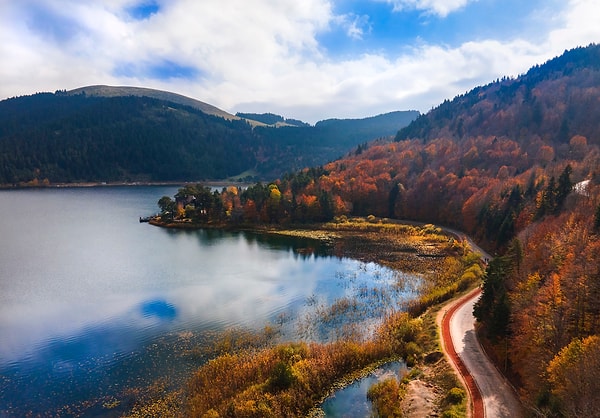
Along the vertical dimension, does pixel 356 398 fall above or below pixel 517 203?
below

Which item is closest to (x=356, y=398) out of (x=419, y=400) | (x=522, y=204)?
(x=419, y=400)

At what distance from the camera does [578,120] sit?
503 feet

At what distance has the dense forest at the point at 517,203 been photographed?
93.6 feet

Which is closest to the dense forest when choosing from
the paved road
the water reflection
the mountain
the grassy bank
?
the mountain

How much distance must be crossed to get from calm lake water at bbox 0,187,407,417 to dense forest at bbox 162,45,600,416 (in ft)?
59.1

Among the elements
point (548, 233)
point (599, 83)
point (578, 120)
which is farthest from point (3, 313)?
point (599, 83)

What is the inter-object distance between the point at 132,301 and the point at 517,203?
7847cm

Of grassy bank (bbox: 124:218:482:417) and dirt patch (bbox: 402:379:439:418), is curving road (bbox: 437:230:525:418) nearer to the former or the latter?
grassy bank (bbox: 124:218:482:417)

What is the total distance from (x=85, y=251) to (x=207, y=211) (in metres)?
44.1

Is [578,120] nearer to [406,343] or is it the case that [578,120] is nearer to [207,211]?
[207,211]

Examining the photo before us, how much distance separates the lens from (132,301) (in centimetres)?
5356

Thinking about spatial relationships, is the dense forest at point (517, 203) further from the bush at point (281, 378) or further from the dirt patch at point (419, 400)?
the bush at point (281, 378)

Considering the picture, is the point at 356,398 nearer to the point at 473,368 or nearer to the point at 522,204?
the point at 473,368

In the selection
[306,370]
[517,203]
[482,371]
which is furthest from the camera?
[517,203]
